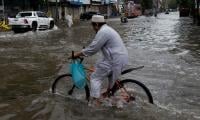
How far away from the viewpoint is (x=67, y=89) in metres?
9.32

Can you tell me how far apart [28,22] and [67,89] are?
28403mm

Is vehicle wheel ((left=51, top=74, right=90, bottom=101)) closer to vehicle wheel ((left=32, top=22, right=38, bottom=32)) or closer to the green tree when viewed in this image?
vehicle wheel ((left=32, top=22, right=38, bottom=32))

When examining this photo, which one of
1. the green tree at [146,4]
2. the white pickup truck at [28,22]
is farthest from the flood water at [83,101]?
the green tree at [146,4]

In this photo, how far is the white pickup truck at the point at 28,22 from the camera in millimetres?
36875

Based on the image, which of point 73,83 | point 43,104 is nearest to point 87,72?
point 73,83

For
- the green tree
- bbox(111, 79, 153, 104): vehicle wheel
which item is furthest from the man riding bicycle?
the green tree

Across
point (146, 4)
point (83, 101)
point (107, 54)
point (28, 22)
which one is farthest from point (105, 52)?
point (146, 4)

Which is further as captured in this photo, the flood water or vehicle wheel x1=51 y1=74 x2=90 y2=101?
vehicle wheel x1=51 y1=74 x2=90 y2=101

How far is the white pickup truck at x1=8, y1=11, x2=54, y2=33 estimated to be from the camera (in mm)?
36875

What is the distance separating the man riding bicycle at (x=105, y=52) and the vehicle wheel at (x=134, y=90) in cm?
17

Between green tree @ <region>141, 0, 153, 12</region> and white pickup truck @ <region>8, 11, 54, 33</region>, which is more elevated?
green tree @ <region>141, 0, 153, 12</region>

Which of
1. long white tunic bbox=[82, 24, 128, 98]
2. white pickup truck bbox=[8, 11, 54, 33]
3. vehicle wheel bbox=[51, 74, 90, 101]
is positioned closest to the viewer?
long white tunic bbox=[82, 24, 128, 98]

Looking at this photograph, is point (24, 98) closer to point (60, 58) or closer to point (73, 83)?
point (73, 83)

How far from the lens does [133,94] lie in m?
8.27
